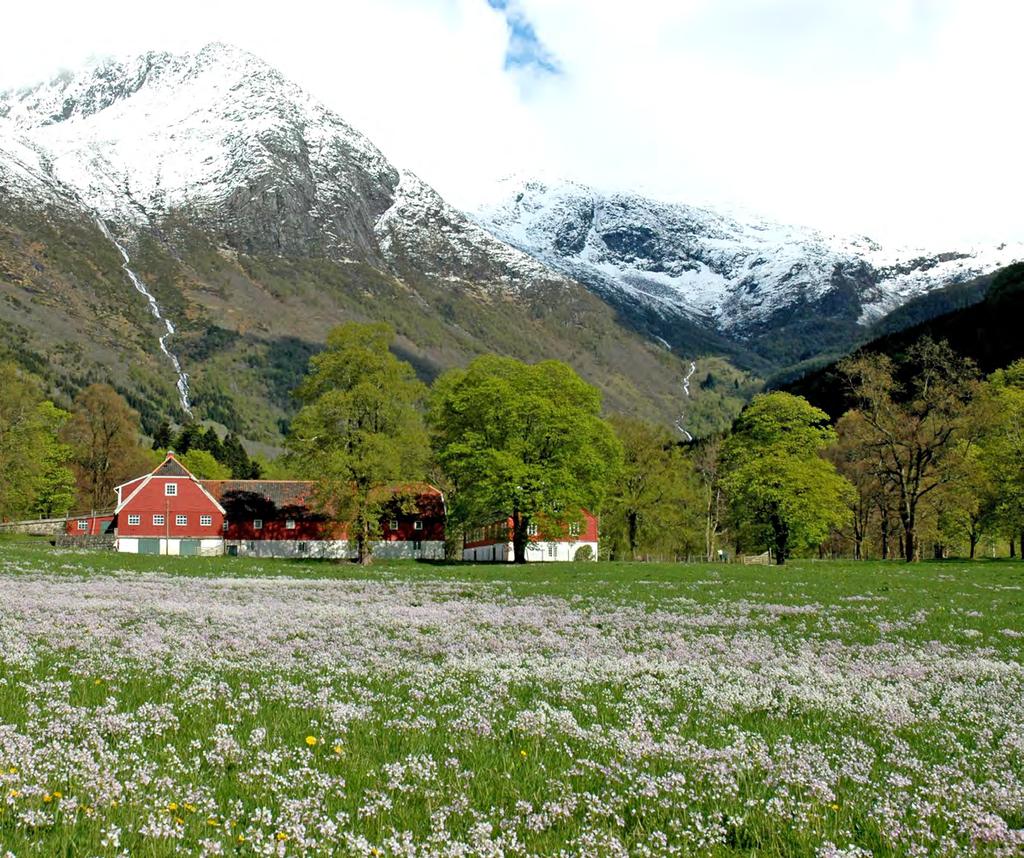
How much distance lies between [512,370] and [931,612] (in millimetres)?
60429

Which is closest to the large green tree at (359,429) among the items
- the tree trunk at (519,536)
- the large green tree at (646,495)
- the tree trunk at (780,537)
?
the tree trunk at (519,536)

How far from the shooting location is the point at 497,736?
11.0 meters

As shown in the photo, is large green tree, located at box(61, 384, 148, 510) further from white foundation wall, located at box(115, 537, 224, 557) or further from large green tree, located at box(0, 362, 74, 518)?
white foundation wall, located at box(115, 537, 224, 557)

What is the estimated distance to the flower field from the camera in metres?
7.45

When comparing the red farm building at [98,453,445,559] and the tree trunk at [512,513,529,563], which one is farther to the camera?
the red farm building at [98,453,445,559]

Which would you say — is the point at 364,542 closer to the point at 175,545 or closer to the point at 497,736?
the point at 175,545

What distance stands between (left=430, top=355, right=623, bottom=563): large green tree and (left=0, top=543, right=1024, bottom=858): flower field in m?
48.8

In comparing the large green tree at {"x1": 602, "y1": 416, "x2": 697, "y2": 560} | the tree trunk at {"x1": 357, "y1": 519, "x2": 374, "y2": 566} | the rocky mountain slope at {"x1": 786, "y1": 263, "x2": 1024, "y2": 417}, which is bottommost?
the tree trunk at {"x1": 357, "y1": 519, "x2": 374, "y2": 566}

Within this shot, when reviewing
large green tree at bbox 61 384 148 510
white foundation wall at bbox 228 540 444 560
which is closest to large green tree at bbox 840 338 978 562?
white foundation wall at bbox 228 540 444 560

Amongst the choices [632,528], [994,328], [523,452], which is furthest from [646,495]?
[994,328]

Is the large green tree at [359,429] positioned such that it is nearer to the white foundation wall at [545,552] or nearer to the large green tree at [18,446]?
the white foundation wall at [545,552]

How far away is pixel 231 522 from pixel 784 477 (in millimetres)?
66040

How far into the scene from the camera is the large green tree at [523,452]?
2913 inches

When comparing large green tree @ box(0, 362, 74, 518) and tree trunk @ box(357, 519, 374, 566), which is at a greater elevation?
large green tree @ box(0, 362, 74, 518)
